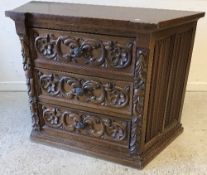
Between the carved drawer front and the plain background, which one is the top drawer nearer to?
the carved drawer front

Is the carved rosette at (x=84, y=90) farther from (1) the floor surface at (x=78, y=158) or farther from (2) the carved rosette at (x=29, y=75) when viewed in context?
(1) the floor surface at (x=78, y=158)

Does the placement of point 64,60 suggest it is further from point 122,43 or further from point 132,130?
point 132,130

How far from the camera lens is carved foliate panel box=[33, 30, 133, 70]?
105 cm

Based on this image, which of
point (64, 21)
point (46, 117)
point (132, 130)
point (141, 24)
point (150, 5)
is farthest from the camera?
point (150, 5)

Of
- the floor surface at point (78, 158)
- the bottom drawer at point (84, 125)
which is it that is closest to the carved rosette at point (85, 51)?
the bottom drawer at point (84, 125)

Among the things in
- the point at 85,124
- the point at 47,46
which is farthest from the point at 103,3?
the point at 85,124

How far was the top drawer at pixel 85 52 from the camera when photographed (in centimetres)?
106

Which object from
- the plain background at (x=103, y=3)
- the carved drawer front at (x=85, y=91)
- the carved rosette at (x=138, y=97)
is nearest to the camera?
the carved rosette at (x=138, y=97)

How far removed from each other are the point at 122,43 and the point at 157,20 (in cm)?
15

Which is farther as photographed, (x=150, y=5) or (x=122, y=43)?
(x=150, y=5)

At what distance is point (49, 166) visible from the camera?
1.21 m

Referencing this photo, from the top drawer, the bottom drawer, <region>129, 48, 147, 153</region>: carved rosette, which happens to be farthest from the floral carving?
<region>129, 48, 147, 153</region>: carved rosette

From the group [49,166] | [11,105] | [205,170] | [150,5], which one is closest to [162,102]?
[205,170]

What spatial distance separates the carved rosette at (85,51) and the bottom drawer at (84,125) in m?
0.24
